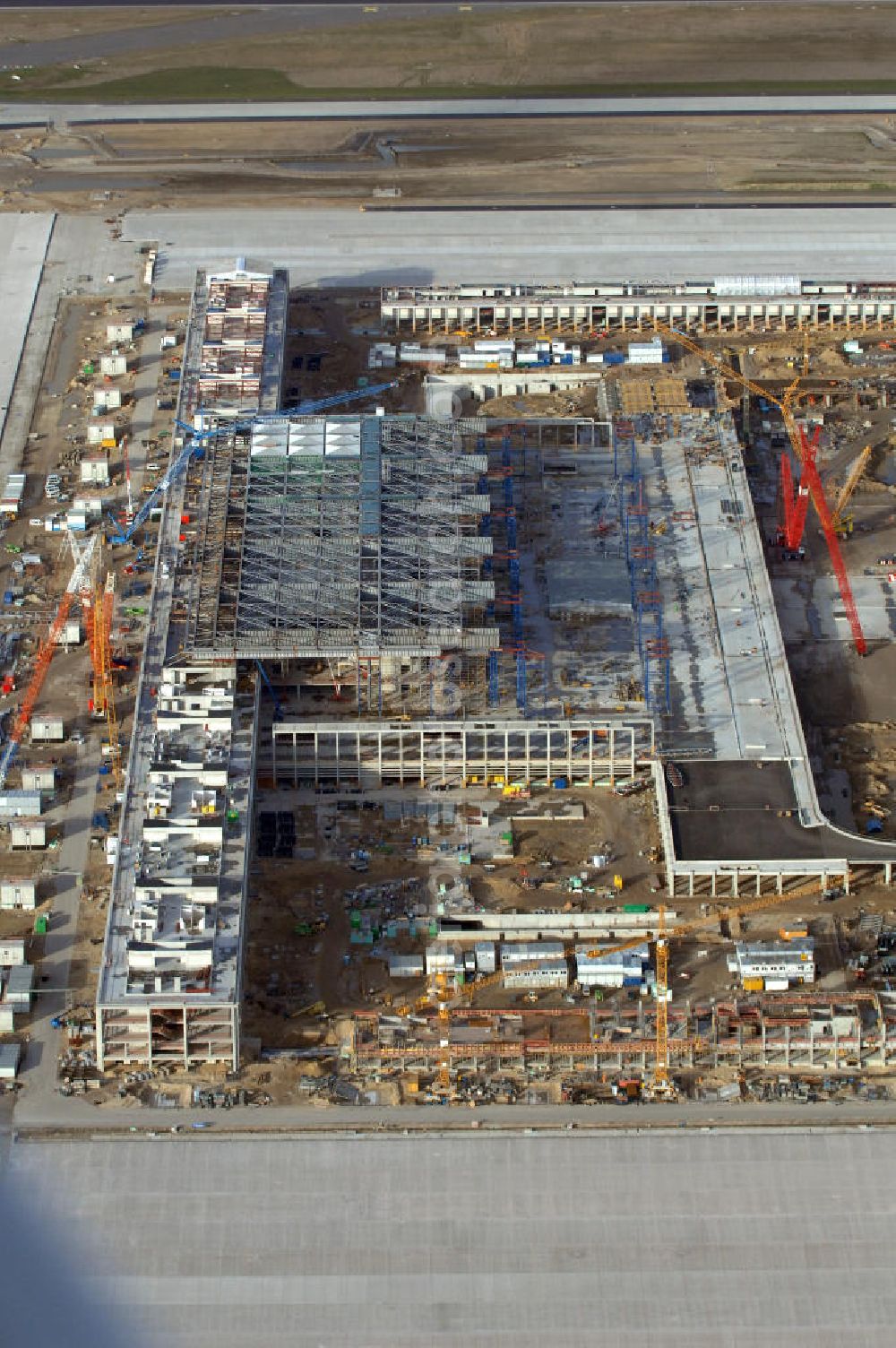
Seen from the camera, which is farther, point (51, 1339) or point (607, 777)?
point (607, 777)

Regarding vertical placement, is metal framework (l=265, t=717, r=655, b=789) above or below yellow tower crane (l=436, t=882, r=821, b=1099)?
above

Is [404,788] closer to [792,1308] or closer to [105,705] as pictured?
[105,705]

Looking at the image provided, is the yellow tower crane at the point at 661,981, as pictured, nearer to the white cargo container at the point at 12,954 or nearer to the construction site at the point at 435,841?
the construction site at the point at 435,841

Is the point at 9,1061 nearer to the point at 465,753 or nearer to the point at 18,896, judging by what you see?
the point at 18,896

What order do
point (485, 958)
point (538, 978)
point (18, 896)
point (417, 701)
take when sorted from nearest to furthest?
point (538, 978)
point (485, 958)
point (18, 896)
point (417, 701)

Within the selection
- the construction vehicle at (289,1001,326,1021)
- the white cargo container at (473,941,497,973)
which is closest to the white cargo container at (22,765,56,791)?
the construction vehicle at (289,1001,326,1021)

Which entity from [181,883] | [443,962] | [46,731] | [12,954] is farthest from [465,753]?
[12,954]

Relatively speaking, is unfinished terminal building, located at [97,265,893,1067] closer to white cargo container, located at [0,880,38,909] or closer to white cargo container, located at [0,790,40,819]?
white cargo container, located at [0,880,38,909]

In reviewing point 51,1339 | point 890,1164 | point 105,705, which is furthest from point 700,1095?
point 105,705
